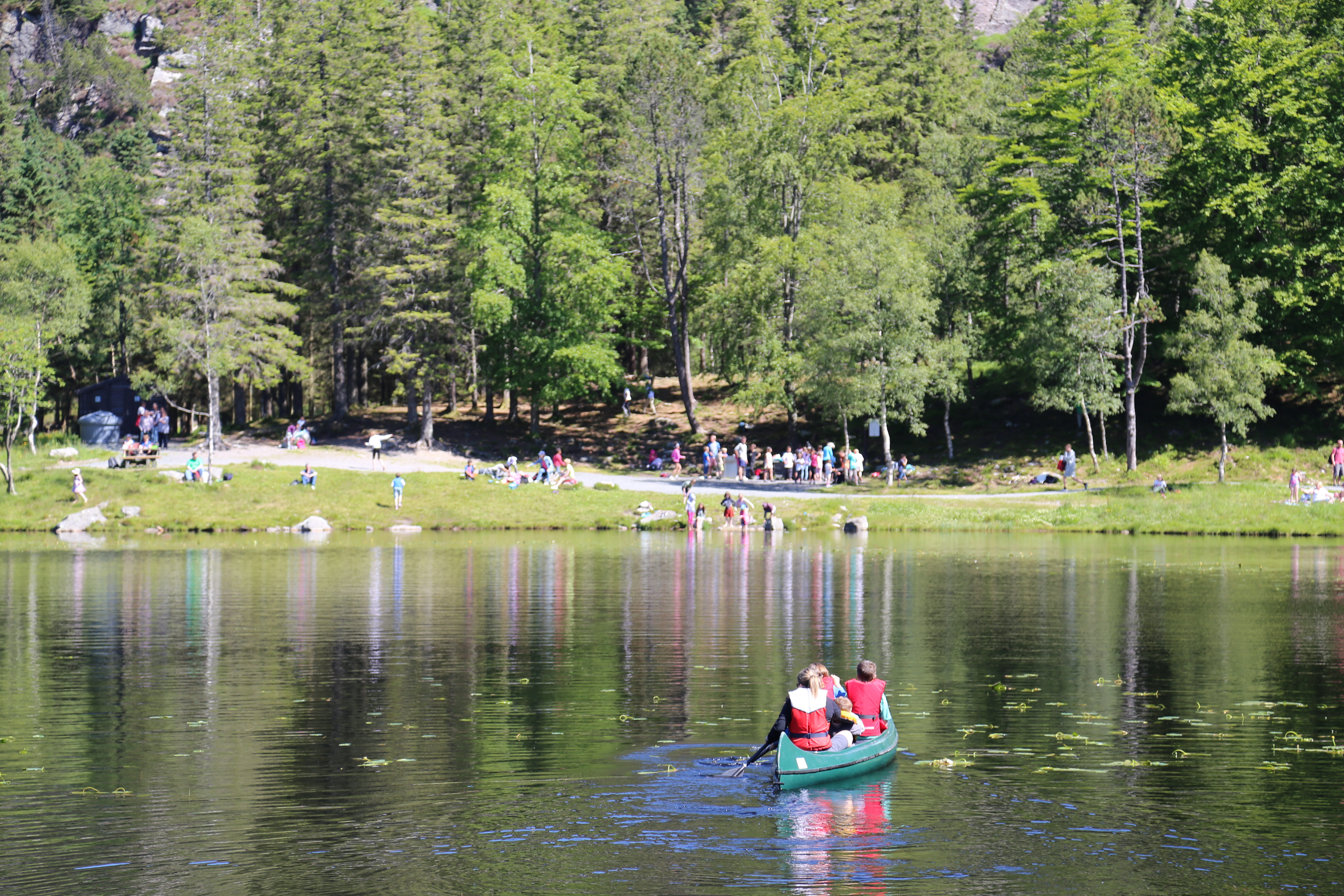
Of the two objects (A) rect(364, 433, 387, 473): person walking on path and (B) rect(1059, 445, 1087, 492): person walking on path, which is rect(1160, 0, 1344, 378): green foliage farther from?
(A) rect(364, 433, 387, 473): person walking on path

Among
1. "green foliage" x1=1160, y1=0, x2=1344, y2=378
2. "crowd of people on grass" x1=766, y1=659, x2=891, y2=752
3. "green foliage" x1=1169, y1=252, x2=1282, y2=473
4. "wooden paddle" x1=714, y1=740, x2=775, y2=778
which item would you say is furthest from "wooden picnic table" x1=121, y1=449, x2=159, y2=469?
"green foliage" x1=1160, y1=0, x2=1344, y2=378

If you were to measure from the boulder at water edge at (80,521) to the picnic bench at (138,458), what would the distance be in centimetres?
581

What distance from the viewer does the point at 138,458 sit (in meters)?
57.7

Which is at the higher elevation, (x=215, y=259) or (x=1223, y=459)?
(x=215, y=259)

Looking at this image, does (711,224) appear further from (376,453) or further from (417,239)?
(376,453)

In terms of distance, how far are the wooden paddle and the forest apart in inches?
1708

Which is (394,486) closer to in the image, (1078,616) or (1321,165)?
(1078,616)

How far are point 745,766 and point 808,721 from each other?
3.16 ft

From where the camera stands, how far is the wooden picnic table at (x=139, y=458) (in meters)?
57.7

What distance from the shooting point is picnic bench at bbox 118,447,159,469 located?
57.7m

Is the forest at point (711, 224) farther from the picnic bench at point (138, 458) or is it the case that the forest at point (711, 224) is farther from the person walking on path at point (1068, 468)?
the picnic bench at point (138, 458)

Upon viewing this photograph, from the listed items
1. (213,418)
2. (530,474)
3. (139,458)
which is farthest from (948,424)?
(139,458)

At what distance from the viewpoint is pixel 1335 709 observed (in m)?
19.2

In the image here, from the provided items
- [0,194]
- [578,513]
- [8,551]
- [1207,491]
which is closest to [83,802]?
[8,551]
